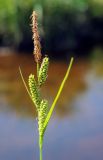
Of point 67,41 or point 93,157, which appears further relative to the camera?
point 67,41

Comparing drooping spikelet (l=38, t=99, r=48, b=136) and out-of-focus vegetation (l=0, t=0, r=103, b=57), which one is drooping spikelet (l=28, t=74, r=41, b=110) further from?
out-of-focus vegetation (l=0, t=0, r=103, b=57)

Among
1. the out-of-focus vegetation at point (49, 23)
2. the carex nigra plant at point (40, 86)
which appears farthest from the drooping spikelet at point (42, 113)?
the out-of-focus vegetation at point (49, 23)

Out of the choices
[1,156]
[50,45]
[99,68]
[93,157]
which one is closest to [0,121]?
[1,156]

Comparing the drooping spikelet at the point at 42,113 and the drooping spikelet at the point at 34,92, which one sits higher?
the drooping spikelet at the point at 34,92

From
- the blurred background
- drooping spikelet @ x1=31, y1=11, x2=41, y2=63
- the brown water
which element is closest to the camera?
drooping spikelet @ x1=31, y1=11, x2=41, y2=63

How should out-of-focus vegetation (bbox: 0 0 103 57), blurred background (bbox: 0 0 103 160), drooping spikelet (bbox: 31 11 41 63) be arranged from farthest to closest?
out-of-focus vegetation (bbox: 0 0 103 57), blurred background (bbox: 0 0 103 160), drooping spikelet (bbox: 31 11 41 63)

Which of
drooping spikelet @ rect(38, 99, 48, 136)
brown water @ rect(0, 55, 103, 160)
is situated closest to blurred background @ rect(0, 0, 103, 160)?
brown water @ rect(0, 55, 103, 160)

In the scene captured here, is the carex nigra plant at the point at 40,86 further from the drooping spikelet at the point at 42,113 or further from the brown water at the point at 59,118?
the brown water at the point at 59,118

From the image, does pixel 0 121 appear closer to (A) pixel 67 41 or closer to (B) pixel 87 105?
(B) pixel 87 105
